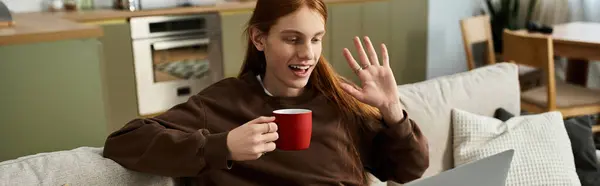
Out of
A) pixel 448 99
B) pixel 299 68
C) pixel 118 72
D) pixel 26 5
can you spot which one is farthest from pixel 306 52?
pixel 26 5

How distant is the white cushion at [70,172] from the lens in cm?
124

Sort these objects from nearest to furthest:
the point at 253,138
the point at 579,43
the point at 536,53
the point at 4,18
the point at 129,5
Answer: the point at 253,138
the point at 4,18
the point at 536,53
the point at 579,43
the point at 129,5

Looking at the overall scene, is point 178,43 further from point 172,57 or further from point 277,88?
point 277,88

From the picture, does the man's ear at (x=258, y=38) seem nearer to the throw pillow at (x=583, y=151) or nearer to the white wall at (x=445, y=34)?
the throw pillow at (x=583, y=151)

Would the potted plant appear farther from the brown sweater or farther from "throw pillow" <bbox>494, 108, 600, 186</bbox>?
the brown sweater

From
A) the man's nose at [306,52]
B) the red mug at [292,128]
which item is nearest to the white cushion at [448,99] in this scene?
the man's nose at [306,52]

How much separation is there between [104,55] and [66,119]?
1.31 meters

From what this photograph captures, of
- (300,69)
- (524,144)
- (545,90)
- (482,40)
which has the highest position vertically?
(300,69)

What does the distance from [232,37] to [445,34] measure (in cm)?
191

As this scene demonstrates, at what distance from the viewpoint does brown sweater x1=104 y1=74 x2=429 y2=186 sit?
3.94 feet

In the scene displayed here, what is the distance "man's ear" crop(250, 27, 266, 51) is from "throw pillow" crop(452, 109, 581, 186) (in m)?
0.82

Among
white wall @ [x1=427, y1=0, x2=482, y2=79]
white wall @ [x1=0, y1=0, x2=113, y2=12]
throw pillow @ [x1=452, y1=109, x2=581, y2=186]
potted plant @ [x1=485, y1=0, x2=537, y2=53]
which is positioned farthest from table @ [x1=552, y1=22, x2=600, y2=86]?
white wall @ [x1=0, y1=0, x2=113, y2=12]

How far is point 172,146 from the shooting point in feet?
3.93

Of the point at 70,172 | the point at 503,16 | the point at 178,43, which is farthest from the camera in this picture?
the point at 503,16
